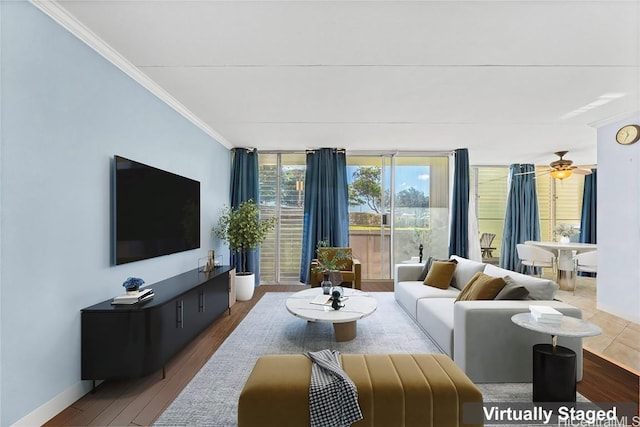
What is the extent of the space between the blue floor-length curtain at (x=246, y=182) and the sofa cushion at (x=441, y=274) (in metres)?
3.16

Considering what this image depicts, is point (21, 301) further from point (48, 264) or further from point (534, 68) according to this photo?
point (534, 68)

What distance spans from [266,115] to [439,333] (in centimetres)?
322

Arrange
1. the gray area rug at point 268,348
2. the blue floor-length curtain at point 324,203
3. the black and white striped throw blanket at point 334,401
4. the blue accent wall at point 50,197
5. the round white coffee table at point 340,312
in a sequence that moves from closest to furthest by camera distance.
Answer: the black and white striped throw blanket at point 334,401 < the blue accent wall at point 50,197 < the gray area rug at point 268,348 < the round white coffee table at point 340,312 < the blue floor-length curtain at point 324,203

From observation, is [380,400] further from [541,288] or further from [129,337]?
[541,288]

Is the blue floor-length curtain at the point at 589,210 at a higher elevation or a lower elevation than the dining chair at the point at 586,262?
higher

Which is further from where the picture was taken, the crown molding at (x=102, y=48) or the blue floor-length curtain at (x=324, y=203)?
the blue floor-length curtain at (x=324, y=203)

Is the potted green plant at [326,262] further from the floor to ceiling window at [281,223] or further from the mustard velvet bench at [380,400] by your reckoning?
the mustard velvet bench at [380,400]

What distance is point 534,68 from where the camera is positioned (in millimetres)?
2779

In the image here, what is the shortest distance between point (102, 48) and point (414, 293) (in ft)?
12.9

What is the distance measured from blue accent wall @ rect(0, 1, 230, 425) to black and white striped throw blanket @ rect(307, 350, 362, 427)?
1713mm

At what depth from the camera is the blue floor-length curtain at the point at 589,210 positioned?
7.13m

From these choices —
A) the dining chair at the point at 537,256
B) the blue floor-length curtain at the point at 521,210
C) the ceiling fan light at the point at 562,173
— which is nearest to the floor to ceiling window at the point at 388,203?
the dining chair at the point at 537,256

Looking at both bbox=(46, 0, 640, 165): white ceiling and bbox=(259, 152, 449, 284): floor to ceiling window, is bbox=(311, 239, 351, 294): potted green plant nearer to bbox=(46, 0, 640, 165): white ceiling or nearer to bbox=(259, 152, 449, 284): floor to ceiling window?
bbox=(259, 152, 449, 284): floor to ceiling window

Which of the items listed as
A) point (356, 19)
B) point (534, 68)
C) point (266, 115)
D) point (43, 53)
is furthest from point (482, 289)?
point (43, 53)
